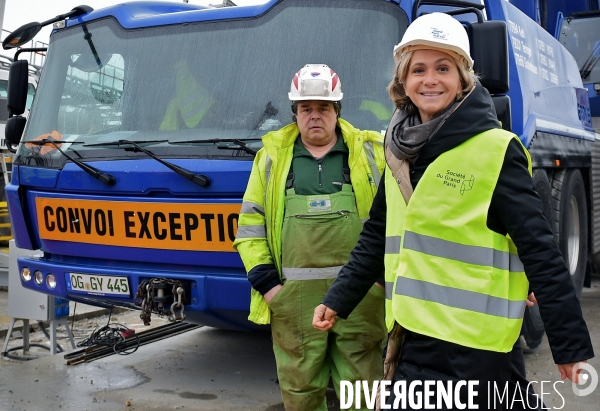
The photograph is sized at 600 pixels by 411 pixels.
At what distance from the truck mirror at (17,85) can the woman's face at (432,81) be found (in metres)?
3.75

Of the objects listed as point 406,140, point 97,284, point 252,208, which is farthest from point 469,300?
point 97,284

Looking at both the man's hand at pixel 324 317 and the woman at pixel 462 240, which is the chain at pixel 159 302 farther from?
the woman at pixel 462 240

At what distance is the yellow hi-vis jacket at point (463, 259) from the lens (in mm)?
2242

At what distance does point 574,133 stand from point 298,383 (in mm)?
3947

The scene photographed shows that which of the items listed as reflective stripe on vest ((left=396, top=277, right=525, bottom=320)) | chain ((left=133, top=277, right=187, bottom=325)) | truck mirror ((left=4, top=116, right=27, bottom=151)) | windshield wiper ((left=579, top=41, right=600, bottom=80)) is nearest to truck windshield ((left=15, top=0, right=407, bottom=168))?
truck mirror ((left=4, top=116, right=27, bottom=151))

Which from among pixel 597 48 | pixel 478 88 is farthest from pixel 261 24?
pixel 597 48

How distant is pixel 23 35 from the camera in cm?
534

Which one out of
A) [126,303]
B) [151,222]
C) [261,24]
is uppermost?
[261,24]

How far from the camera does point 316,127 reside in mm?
3520

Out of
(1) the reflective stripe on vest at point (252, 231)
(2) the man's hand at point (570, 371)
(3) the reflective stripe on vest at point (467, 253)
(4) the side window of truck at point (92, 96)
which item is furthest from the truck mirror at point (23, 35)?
(2) the man's hand at point (570, 371)

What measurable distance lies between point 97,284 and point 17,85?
63.4 inches

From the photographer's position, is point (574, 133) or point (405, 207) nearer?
point (405, 207)

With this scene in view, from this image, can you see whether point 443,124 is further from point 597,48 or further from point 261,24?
point 597,48

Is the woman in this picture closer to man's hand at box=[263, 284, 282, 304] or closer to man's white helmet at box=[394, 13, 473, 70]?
man's white helmet at box=[394, 13, 473, 70]
